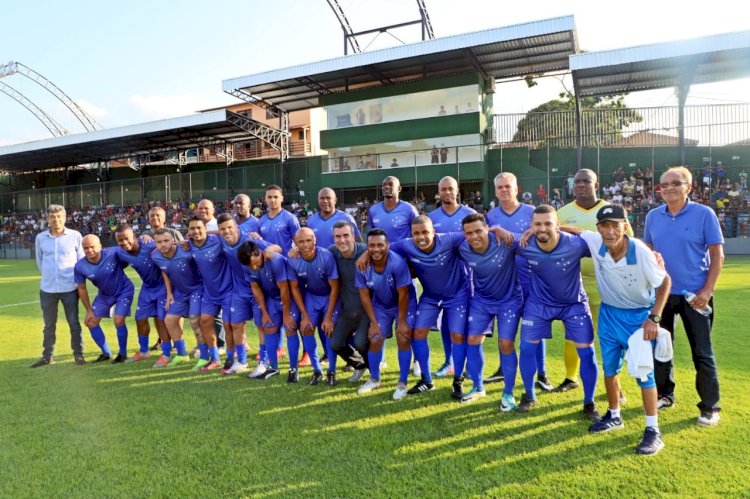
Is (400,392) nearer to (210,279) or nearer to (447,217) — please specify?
(447,217)

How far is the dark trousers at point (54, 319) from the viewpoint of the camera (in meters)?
6.60

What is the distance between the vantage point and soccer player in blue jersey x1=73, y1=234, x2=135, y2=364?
21.4 ft

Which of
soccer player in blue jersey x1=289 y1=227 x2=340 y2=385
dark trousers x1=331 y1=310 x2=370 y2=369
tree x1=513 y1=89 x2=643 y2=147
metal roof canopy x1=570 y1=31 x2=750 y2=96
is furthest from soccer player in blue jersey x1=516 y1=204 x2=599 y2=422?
tree x1=513 y1=89 x2=643 y2=147

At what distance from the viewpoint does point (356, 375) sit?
5.52 meters

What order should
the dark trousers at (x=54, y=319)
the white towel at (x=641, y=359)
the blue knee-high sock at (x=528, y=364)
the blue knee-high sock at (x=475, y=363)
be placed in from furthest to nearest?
1. the dark trousers at (x=54, y=319)
2. the blue knee-high sock at (x=475, y=363)
3. the blue knee-high sock at (x=528, y=364)
4. the white towel at (x=641, y=359)

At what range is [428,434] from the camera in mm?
3975

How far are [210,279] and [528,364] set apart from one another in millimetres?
3819

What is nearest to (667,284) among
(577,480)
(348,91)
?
(577,480)

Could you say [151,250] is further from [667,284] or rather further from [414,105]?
[414,105]

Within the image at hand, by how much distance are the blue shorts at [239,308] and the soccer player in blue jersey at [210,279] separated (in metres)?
0.08

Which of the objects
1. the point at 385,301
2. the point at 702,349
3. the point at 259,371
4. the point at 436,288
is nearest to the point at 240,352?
the point at 259,371

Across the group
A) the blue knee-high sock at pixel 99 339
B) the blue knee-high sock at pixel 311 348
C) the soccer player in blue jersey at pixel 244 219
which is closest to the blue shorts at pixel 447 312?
the blue knee-high sock at pixel 311 348

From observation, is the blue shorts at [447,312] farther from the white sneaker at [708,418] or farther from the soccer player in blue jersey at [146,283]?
the soccer player in blue jersey at [146,283]

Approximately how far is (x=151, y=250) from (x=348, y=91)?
22.0 metres
